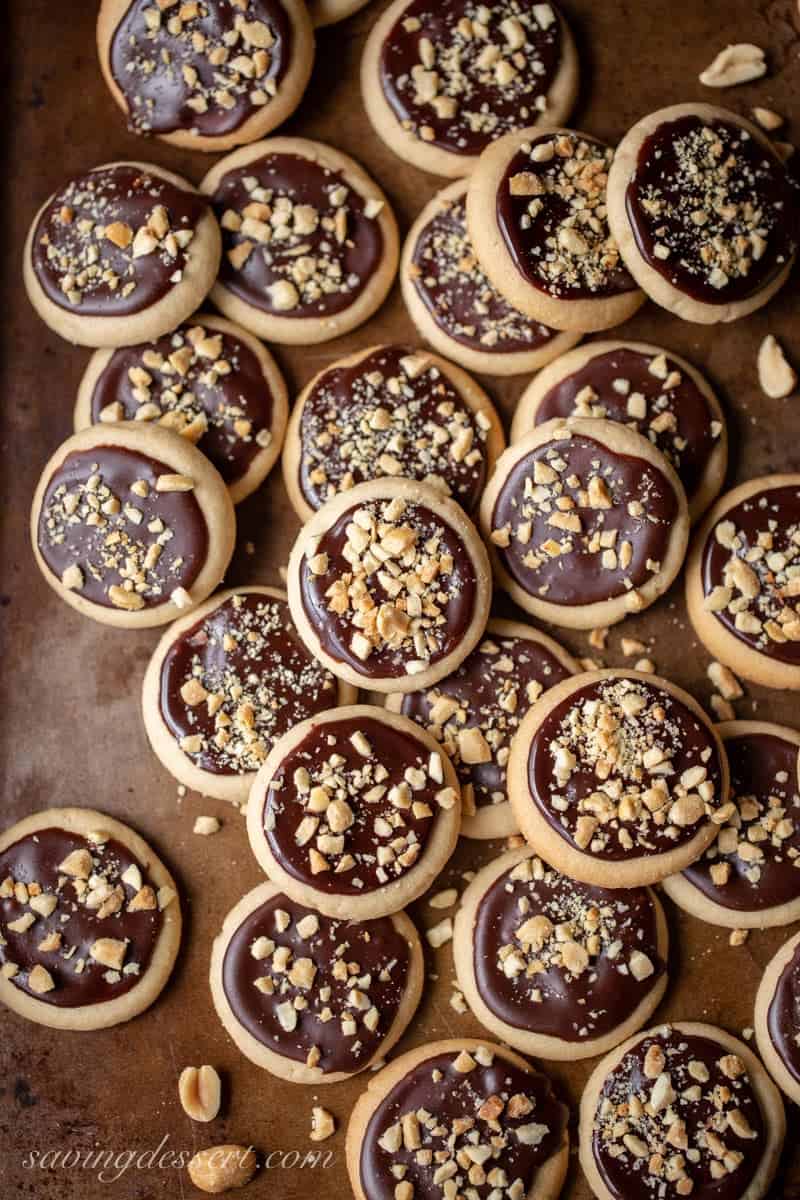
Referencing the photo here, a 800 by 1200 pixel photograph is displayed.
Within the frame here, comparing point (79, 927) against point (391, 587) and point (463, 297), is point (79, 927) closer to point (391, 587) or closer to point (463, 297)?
point (391, 587)

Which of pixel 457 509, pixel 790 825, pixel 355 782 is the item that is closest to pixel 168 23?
pixel 457 509

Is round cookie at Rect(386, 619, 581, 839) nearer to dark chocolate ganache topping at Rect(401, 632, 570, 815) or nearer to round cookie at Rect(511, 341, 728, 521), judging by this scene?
dark chocolate ganache topping at Rect(401, 632, 570, 815)

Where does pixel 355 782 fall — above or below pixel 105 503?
below

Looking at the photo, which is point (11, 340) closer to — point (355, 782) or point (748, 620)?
point (355, 782)

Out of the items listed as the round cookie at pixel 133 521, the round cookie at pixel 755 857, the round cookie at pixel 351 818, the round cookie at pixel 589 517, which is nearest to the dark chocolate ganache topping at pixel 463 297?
the round cookie at pixel 589 517

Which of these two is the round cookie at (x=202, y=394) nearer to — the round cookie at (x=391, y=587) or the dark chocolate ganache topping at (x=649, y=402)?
the round cookie at (x=391, y=587)

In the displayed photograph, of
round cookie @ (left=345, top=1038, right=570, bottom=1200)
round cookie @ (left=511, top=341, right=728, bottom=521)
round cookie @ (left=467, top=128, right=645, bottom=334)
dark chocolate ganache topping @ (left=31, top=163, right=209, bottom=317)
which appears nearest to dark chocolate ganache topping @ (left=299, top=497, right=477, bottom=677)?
round cookie @ (left=511, top=341, right=728, bottom=521)
